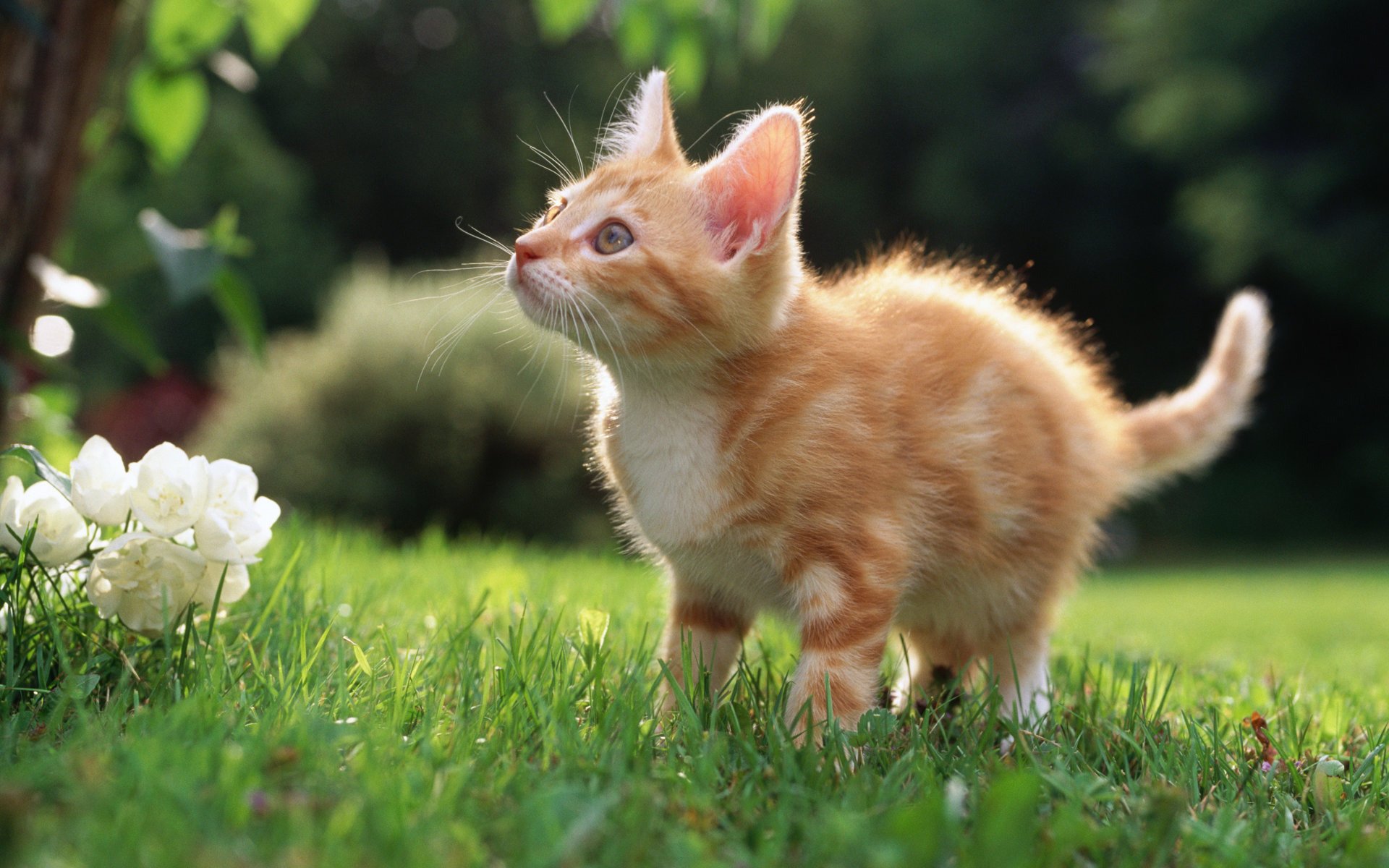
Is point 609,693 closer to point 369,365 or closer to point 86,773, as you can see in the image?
point 86,773

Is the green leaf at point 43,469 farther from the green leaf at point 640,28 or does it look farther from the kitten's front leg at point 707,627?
the green leaf at point 640,28

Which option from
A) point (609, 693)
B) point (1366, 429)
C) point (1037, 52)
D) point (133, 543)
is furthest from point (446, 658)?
point (1037, 52)

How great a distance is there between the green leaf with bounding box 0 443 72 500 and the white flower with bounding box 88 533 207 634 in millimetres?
115

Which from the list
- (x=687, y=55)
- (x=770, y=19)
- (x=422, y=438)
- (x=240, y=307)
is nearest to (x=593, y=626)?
(x=240, y=307)

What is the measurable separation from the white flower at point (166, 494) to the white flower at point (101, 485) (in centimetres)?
2

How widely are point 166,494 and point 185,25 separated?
141 centimetres

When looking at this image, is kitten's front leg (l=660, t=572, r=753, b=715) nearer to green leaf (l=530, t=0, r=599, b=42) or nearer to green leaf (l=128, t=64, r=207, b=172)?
green leaf (l=530, t=0, r=599, b=42)

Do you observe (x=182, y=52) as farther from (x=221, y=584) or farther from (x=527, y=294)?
(x=221, y=584)

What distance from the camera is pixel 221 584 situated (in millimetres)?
1727

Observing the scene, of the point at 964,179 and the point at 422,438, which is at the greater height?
the point at 964,179

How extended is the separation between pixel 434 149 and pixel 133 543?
1836 centimetres

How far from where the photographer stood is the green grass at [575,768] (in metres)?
1.08

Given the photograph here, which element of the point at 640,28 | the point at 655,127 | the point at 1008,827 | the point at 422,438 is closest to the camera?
the point at 1008,827

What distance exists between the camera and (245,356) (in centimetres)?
942
